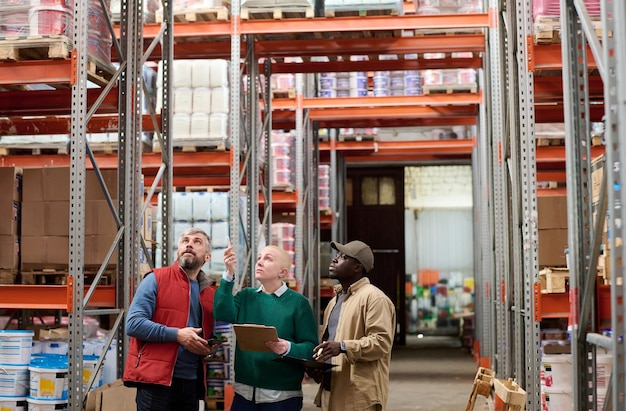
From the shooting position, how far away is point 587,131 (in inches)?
182

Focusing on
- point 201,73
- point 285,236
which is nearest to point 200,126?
point 201,73

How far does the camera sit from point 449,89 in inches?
567

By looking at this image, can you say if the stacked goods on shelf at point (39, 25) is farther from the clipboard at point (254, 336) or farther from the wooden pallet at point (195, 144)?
the wooden pallet at point (195, 144)

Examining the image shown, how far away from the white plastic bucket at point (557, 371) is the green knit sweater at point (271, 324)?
2.30 metres

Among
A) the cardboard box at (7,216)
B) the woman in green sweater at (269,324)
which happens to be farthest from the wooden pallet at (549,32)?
the cardboard box at (7,216)

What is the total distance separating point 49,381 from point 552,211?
4.35 m

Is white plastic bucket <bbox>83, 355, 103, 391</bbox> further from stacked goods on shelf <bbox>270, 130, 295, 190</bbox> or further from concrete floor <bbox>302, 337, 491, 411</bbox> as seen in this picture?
stacked goods on shelf <bbox>270, 130, 295, 190</bbox>

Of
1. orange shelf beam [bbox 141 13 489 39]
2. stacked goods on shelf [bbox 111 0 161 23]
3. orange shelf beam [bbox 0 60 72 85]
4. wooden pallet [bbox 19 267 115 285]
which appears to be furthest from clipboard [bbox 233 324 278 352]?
stacked goods on shelf [bbox 111 0 161 23]

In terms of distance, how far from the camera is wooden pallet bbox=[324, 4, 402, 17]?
34.4ft

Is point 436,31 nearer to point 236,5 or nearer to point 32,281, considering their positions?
point 236,5

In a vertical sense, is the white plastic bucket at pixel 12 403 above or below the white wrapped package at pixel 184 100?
below

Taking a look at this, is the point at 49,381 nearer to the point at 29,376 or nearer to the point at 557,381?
the point at 29,376

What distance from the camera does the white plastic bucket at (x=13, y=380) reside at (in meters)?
6.68

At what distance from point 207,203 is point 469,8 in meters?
4.28
